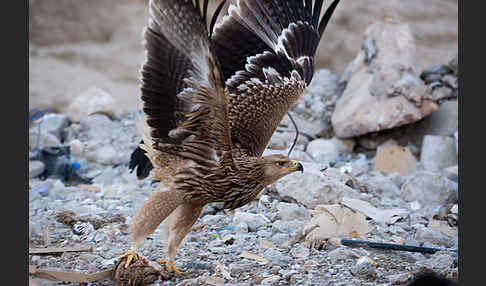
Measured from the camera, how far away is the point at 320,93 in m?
7.93

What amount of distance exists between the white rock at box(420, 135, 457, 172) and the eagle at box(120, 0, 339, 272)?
8.44 feet

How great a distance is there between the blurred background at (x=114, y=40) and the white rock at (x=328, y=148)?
16.3 feet

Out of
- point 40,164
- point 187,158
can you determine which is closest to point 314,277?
point 187,158

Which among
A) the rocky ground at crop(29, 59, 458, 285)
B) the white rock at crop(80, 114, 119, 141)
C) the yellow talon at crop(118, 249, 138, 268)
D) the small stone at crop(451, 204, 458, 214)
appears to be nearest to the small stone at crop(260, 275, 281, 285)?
the rocky ground at crop(29, 59, 458, 285)

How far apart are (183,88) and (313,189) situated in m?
2.09

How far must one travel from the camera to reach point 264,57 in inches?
181

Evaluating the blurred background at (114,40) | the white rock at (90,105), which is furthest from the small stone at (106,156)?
the blurred background at (114,40)

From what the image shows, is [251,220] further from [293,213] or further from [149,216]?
[149,216]

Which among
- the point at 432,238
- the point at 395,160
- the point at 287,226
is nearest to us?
the point at 432,238

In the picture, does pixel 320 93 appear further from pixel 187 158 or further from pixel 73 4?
pixel 73 4

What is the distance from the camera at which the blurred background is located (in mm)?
12047

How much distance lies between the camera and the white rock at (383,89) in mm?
6656

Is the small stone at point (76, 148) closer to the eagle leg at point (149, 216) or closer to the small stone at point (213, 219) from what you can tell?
the small stone at point (213, 219)

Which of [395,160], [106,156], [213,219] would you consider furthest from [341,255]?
[106,156]
